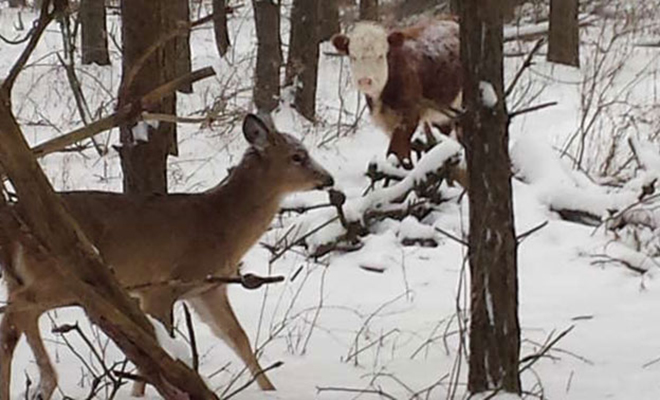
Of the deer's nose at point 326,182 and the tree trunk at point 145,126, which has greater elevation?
the tree trunk at point 145,126

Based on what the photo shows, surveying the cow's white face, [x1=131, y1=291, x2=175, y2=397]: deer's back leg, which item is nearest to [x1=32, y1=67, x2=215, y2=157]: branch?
[x1=131, y1=291, x2=175, y2=397]: deer's back leg

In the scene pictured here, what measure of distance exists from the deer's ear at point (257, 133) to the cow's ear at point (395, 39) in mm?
4470

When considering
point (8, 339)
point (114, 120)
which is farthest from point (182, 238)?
point (114, 120)

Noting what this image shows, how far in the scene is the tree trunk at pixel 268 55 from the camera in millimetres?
13082

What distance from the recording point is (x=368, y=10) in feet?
63.9

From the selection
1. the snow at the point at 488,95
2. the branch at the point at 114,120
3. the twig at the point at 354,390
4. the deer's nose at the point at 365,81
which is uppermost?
the branch at the point at 114,120

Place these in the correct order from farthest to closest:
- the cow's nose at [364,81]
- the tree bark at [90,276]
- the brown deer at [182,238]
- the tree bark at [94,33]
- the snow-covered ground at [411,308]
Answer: the tree bark at [94,33] → the cow's nose at [364,81] → the snow-covered ground at [411,308] → the brown deer at [182,238] → the tree bark at [90,276]

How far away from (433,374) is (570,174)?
3.89 metres

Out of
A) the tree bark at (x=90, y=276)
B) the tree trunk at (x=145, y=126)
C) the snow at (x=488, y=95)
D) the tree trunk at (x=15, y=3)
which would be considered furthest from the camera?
the tree trunk at (x=15, y=3)

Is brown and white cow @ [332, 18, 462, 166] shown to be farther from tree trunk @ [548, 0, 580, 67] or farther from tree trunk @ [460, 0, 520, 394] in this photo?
tree trunk @ [548, 0, 580, 67]

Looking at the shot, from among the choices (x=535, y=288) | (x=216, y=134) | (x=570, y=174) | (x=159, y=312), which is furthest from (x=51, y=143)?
(x=216, y=134)

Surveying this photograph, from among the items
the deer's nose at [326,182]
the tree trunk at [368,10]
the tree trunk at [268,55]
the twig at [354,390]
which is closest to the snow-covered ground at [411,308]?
the twig at [354,390]

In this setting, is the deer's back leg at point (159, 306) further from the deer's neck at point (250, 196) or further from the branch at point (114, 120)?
the branch at point (114, 120)

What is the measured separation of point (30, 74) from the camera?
16.5 metres
